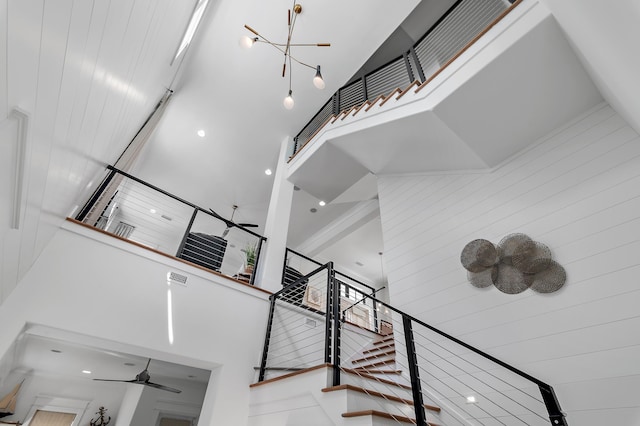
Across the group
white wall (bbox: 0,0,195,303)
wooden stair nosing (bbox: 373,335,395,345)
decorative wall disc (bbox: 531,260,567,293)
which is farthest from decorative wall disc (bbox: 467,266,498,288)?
white wall (bbox: 0,0,195,303)

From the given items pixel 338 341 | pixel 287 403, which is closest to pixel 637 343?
pixel 338 341

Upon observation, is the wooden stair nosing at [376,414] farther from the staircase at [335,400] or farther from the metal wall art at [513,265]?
the metal wall art at [513,265]

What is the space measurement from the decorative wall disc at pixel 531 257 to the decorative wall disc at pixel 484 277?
0.20 meters

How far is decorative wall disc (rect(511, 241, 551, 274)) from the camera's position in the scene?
2641mm

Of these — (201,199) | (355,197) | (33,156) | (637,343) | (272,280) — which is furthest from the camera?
(201,199)

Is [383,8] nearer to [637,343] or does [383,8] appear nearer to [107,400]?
[637,343]

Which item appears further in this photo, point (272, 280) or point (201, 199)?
point (201, 199)

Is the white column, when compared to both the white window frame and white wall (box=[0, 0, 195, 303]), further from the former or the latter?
the white window frame

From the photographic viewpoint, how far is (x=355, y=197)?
5918 millimetres

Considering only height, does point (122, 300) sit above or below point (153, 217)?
below

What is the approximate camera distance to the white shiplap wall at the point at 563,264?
7.07 ft

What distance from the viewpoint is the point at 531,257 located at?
2711 millimetres

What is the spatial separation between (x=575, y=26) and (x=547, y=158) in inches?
49.4

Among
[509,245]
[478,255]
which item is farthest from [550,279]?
[478,255]
